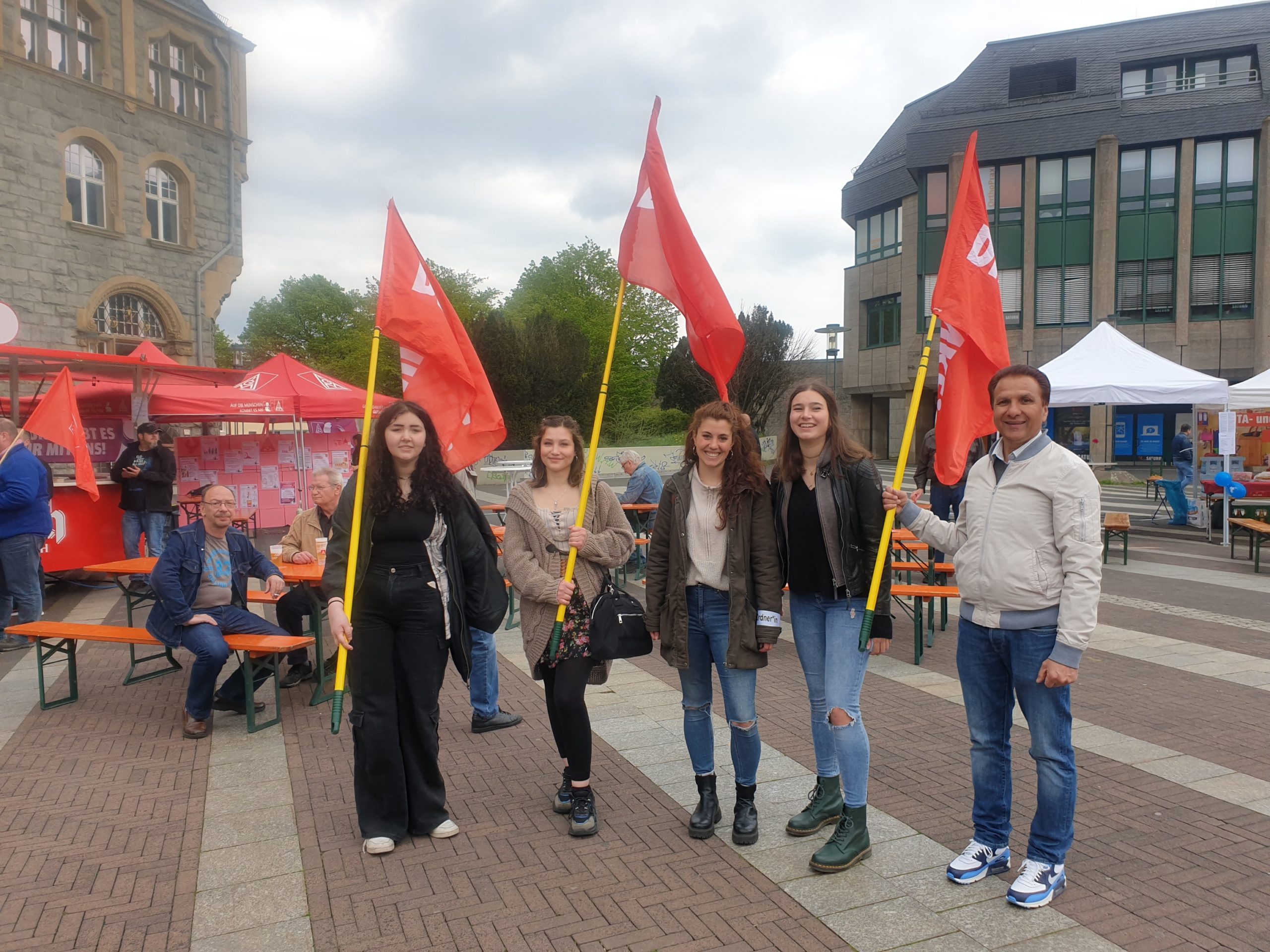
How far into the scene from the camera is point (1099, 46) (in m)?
34.6

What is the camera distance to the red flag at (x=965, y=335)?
4.10m

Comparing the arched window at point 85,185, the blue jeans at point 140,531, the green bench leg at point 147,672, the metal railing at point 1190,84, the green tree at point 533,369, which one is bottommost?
the green bench leg at point 147,672

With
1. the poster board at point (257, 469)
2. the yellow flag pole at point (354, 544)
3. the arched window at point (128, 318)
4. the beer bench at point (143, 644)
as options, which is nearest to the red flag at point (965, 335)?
the yellow flag pole at point (354, 544)

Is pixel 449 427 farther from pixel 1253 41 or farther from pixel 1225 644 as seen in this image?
pixel 1253 41

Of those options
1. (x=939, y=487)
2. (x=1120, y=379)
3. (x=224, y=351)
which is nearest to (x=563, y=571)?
(x=939, y=487)

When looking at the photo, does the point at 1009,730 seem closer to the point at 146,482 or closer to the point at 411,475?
the point at 411,475

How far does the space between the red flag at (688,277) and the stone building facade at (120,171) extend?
21335 mm

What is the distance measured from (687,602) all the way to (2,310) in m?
9.07

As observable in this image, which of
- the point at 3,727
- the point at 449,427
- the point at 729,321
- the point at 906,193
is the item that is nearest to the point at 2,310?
the point at 3,727

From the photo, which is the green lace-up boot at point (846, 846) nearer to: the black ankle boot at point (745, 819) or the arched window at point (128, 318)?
the black ankle boot at point (745, 819)

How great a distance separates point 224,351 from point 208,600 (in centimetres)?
7414

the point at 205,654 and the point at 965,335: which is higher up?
the point at 965,335

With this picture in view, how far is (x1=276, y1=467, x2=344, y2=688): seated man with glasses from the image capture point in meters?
6.68

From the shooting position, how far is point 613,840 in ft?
13.0
